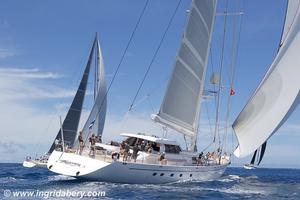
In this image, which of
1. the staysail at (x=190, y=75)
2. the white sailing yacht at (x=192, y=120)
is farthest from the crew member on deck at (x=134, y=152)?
the staysail at (x=190, y=75)

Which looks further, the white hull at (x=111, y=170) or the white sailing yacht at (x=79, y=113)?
the white sailing yacht at (x=79, y=113)

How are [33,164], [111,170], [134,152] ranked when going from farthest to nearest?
[33,164] < [134,152] < [111,170]

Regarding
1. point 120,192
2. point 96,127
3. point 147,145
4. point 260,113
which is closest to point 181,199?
point 120,192

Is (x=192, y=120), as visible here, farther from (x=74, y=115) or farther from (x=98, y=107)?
(x=74, y=115)

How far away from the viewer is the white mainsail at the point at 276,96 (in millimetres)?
20469

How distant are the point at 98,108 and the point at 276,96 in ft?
71.4

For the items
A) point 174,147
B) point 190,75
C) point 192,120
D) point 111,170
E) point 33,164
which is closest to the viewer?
point 111,170

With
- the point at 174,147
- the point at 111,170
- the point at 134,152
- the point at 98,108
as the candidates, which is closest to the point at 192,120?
the point at 174,147

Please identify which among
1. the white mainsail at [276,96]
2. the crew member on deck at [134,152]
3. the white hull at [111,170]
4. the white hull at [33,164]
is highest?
the white mainsail at [276,96]

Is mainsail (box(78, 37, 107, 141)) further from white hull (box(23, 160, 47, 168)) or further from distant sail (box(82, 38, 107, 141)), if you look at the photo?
white hull (box(23, 160, 47, 168))

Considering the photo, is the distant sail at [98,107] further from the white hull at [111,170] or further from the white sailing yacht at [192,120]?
the white hull at [111,170]

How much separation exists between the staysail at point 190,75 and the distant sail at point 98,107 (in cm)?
1046

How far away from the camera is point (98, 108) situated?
40281 mm

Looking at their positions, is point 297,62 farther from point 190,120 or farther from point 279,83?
point 190,120
